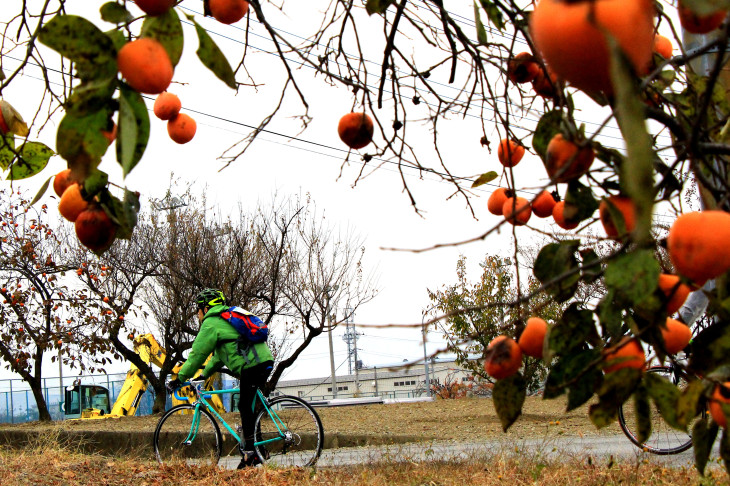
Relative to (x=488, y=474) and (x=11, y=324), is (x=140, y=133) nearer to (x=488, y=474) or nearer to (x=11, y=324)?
(x=488, y=474)

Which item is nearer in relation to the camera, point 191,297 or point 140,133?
point 140,133

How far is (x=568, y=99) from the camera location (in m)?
0.91

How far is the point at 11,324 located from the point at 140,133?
10.3 metres

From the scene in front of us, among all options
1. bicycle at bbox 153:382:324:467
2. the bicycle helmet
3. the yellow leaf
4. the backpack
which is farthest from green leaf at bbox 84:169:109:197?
the bicycle helmet

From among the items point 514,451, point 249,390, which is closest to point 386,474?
point 514,451

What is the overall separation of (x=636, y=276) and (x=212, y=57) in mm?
503

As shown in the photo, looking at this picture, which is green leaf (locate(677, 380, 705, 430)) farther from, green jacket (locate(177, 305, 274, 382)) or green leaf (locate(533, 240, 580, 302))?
green jacket (locate(177, 305, 274, 382))

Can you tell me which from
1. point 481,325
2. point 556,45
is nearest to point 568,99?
point 556,45

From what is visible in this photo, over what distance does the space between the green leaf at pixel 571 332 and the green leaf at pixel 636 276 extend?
0.22 metres

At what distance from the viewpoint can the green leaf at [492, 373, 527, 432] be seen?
876 millimetres

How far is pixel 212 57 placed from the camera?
2.44 feet

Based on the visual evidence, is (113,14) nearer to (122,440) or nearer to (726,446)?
(726,446)

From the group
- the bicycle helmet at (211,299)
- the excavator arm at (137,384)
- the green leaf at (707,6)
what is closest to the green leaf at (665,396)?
the green leaf at (707,6)

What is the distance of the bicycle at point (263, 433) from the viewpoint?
466 cm
